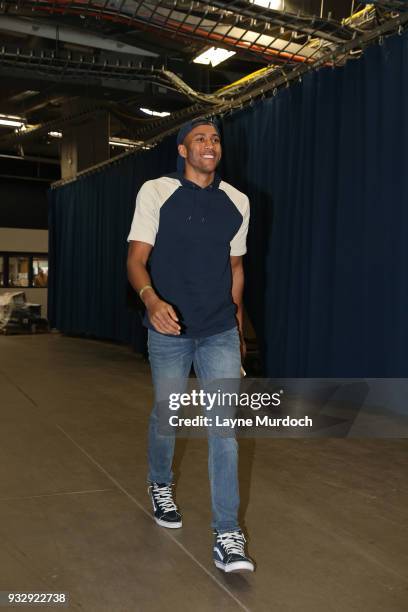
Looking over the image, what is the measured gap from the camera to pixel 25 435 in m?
3.39

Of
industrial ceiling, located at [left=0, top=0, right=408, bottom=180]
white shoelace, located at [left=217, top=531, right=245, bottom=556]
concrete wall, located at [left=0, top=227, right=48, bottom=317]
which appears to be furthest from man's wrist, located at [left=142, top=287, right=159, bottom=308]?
concrete wall, located at [left=0, top=227, right=48, bottom=317]

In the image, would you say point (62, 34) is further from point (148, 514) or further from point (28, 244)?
point (28, 244)

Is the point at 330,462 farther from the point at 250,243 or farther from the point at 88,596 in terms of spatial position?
the point at 250,243

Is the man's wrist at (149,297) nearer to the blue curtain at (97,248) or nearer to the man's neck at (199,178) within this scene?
the man's neck at (199,178)

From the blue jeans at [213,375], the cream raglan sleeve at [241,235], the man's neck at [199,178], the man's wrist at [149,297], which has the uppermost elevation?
the man's neck at [199,178]

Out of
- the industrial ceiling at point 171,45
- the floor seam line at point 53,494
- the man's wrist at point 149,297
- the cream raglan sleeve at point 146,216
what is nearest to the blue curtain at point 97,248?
the industrial ceiling at point 171,45

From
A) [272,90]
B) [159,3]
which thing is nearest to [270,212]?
[272,90]

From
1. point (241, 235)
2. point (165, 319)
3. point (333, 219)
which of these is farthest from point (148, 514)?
point (333, 219)

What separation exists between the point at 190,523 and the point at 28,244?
13.4 metres

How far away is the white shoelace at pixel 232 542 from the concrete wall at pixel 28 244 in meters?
13.1

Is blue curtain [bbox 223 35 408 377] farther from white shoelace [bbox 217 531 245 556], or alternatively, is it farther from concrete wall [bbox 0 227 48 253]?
concrete wall [bbox 0 227 48 253]

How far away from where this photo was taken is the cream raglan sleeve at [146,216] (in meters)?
1.93

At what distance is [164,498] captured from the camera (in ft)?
7.17

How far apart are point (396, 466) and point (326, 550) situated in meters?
1.03
